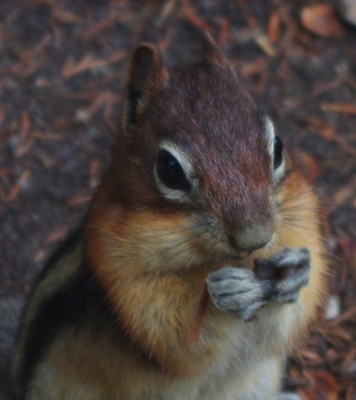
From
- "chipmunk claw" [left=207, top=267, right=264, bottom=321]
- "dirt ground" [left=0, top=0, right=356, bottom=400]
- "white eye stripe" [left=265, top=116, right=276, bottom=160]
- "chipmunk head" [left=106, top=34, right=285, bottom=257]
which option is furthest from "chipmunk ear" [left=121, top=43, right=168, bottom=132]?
"dirt ground" [left=0, top=0, right=356, bottom=400]

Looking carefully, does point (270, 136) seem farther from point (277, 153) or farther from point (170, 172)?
point (170, 172)

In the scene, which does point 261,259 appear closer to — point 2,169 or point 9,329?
point 9,329

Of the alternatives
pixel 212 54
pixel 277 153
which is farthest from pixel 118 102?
pixel 277 153

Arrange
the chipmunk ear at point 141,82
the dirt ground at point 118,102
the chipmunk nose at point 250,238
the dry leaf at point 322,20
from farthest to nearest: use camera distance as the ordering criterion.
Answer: the dry leaf at point 322,20 → the dirt ground at point 118,102 → the chipmunk ear at point 141,82 → the chipmunk nose at point 250,238

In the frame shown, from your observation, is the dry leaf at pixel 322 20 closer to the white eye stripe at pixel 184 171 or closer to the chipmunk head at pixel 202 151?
the chipmunk head at pixel 202 151

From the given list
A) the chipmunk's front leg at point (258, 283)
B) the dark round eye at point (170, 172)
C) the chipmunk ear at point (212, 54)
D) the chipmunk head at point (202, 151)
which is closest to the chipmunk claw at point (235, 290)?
the chipmunk's front leg at point (258, 283)

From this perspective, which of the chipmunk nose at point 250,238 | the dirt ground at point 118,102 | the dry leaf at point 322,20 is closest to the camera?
the chipmunk nose at point 250,238

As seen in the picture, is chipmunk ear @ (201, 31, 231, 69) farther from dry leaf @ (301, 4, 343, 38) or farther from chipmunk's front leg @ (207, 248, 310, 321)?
dry leaf @ (301, 4, 343, 38)

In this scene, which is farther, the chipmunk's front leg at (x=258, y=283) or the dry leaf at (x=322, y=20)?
the dry leaf at (x=322, y=20)
